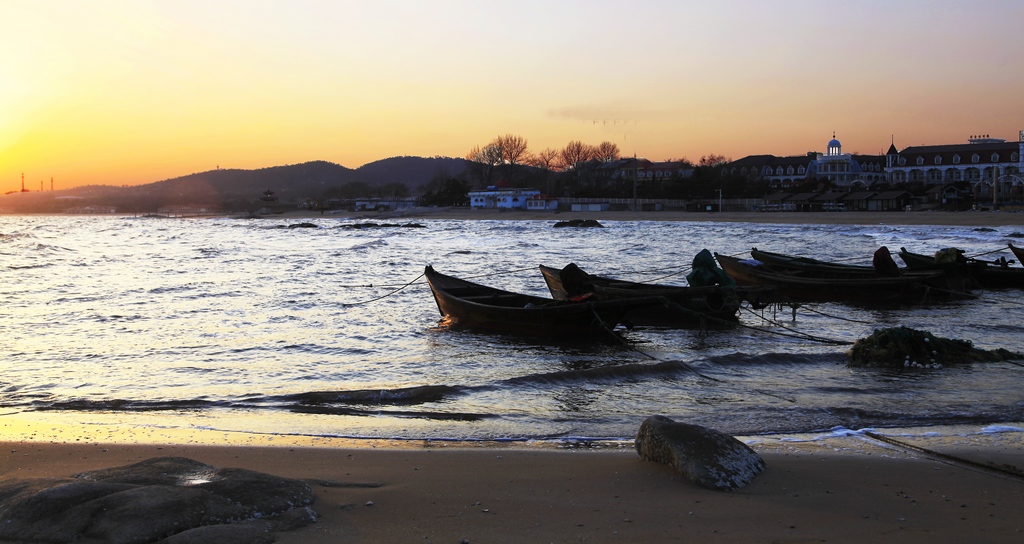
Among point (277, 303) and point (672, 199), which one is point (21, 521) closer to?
point (277, 303)

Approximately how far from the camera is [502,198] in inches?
4070

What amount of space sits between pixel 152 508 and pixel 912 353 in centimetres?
967

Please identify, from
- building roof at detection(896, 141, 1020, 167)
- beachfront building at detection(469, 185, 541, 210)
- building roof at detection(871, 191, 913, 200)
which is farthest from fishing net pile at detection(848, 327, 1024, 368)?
building roof at detection(896, 141, 1020, 167)

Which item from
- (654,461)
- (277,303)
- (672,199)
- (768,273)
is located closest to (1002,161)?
(672,199)

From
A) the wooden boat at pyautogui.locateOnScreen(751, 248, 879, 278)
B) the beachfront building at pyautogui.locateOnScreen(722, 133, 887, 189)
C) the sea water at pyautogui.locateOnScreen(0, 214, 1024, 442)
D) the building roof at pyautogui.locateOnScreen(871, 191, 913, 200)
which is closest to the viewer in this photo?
the sea water at pyautogui.locateOnScreen(0, 214, 1024, 442)

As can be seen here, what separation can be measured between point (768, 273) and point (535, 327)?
27.1 feet

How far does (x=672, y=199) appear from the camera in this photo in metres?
94.4

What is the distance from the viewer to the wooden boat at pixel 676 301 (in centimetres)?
1369

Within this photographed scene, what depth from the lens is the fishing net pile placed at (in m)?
10.4

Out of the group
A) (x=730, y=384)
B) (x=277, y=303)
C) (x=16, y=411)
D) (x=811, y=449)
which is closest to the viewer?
(x=811, y=449)

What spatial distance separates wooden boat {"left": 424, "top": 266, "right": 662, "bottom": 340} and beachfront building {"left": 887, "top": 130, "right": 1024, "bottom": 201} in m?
98.0

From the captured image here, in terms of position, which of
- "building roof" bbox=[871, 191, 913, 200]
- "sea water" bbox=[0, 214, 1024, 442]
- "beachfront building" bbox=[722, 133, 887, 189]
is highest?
"beachfront building" bbox=[722, 133, 887, 189]

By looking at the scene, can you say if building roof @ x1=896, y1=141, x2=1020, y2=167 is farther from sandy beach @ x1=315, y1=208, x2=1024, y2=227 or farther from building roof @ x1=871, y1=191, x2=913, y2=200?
sandy beach @ x1=315, y1=208, x2=1024, y2=227

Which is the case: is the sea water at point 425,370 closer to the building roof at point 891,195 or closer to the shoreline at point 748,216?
the shoreline at point 748,216
